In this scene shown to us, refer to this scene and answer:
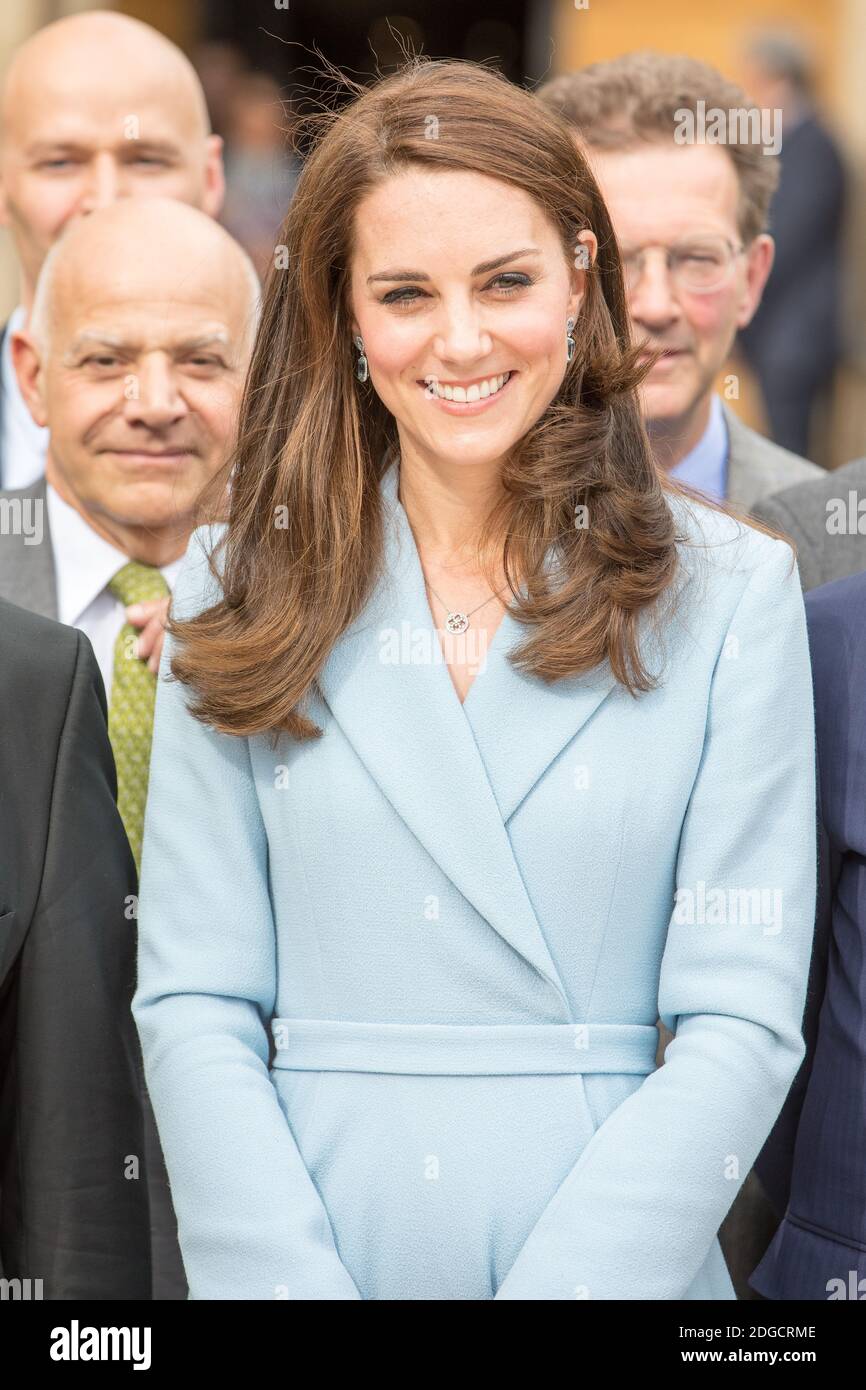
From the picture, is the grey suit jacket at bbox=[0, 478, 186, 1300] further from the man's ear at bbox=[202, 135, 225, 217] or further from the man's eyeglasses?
the man's eyeglasses

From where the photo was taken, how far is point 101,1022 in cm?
228

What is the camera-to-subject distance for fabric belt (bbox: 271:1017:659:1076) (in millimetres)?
2146

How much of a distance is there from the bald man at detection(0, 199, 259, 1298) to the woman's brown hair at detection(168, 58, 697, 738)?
46 cm

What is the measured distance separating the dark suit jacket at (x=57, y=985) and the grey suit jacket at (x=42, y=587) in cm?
38

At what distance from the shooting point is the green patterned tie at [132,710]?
107 inches

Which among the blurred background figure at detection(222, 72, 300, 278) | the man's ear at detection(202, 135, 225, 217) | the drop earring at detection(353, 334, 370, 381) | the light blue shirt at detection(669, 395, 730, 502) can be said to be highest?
the blurred background figure at detection(222, 72, 300, 278)

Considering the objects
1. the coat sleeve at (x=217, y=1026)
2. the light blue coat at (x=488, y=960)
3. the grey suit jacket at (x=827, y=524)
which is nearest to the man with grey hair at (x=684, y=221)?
the grey suit jacket at (x=827, y=524)

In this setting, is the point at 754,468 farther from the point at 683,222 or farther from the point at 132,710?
the point at 132,710

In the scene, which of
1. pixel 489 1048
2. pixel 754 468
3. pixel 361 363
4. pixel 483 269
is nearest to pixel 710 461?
pixel 754 468

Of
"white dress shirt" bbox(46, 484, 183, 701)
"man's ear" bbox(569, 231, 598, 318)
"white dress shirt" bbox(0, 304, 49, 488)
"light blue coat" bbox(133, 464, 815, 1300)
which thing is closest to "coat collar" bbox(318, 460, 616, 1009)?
"light blue coat" bbox(133, 464, 815, 1300)

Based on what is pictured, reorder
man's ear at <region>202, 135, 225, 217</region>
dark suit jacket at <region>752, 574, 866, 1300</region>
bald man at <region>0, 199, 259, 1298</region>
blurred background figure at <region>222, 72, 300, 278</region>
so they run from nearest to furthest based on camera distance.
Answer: dark suit jacket at <region>752, 574, 866, 1300</region>, bald man at <region>0, 199, 259, 1298</region>, man's ear at <region>202, 135, 225, 217</region>, blurred background figure at <region>222, 72, 300, 278</region>

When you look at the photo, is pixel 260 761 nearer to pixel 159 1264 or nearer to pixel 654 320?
pixel 159 1264
